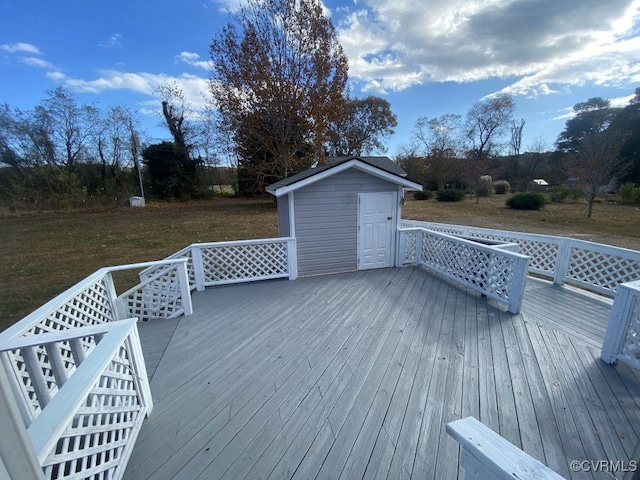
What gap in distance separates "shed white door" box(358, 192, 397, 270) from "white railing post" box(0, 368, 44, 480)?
4.96 meters

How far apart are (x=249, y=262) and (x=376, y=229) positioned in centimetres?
258

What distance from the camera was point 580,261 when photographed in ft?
15.2

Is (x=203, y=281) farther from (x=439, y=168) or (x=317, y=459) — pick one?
(x=439, y=168)

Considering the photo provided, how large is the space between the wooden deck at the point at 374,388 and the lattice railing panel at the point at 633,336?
162mm

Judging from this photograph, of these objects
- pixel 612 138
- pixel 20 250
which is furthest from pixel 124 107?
pixel 612 138

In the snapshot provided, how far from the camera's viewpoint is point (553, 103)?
1437cm

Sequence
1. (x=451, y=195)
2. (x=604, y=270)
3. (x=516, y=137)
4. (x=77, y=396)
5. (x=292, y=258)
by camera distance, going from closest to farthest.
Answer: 1. (x=77, y=396)
2. (x=604, y=270)
3. (x=292, y=258)
4. (x=451, y=195)
5. (x=516, y=137)

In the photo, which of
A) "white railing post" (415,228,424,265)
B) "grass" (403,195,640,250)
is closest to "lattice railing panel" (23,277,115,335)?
"white railing post" (415,228,424,265)

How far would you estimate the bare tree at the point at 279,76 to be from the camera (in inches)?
435

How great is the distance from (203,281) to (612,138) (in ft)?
65.9

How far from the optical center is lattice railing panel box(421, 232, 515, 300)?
3.69m

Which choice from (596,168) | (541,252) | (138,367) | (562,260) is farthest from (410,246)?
(596,168)

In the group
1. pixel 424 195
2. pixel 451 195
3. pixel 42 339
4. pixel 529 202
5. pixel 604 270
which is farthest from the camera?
pixel 424 195

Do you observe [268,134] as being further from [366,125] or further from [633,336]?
[366,125]
